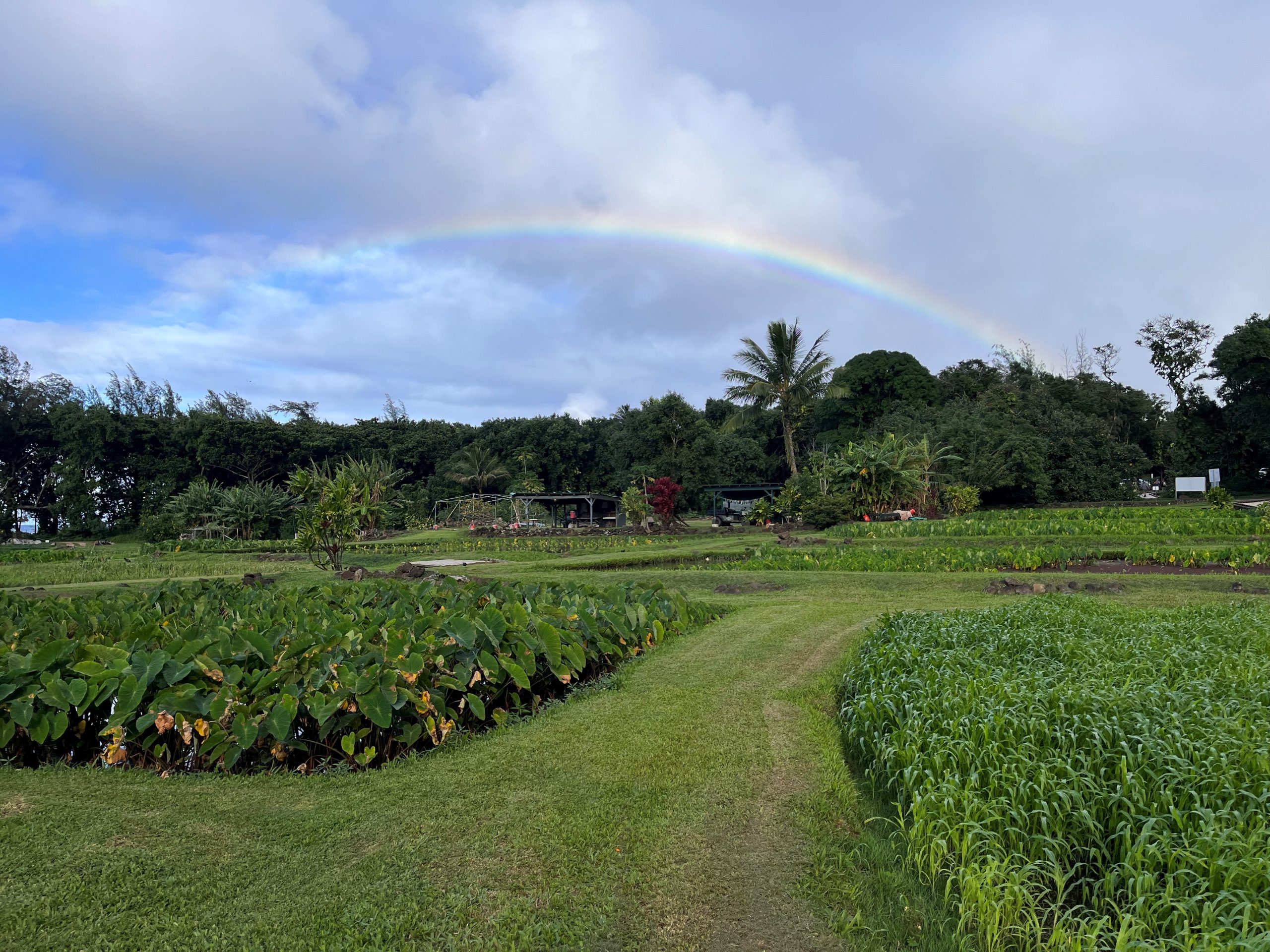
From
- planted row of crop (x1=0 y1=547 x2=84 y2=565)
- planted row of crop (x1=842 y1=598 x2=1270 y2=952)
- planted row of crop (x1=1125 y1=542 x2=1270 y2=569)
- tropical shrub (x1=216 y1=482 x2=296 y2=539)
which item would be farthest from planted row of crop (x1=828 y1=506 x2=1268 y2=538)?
tropical shrub (x1=216 y1=482 x2=296 y2=539)

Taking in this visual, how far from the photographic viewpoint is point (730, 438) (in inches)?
1785

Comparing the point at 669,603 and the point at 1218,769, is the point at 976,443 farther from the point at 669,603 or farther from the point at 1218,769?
the point at 1218,769

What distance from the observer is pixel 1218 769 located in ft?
10.5

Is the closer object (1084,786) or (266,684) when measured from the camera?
(1084,786)

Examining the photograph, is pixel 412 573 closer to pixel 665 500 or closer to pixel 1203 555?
pixel 1203 555

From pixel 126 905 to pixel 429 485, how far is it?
43.8 metres

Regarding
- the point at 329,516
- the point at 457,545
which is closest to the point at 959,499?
the point at 457,545

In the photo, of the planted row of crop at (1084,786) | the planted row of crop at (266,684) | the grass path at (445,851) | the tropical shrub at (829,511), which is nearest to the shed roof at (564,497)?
the tropical shrub at (829,511)

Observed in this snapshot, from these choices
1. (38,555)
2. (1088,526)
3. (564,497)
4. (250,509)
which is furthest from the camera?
(564,497)

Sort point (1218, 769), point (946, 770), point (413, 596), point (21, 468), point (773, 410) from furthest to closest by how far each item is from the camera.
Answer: point (773, 410) → point (21, 468) → point (413, 596) → point (946, 770) → point (1218, 769)

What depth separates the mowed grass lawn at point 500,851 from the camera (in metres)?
2.59

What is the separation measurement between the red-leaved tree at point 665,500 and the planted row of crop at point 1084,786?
74.7ft

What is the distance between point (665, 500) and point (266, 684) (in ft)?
80.1

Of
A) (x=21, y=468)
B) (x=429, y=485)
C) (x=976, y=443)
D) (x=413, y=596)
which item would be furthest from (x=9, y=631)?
(x=21, y=468)
